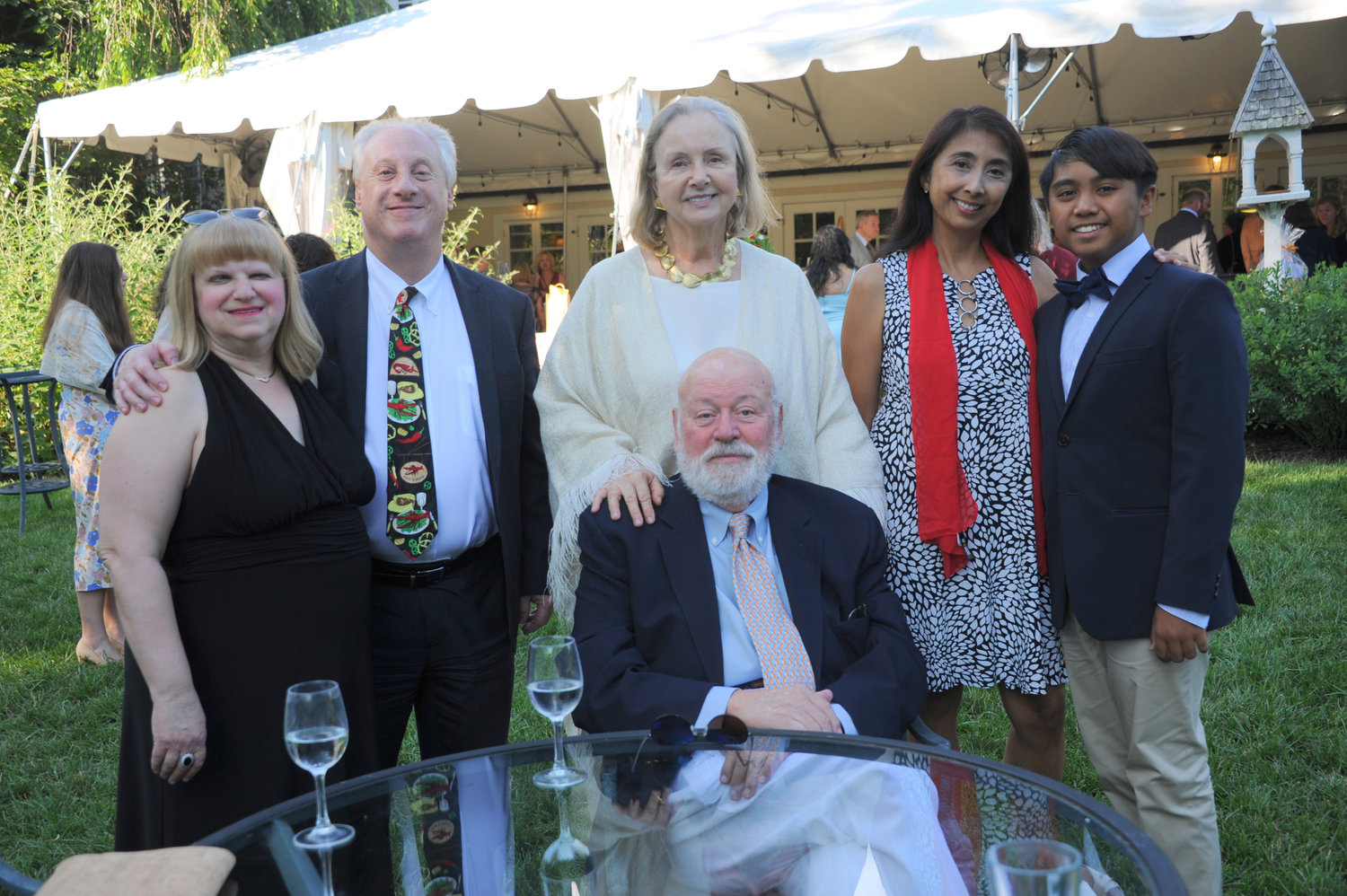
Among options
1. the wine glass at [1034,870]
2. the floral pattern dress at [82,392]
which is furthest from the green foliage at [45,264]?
the wine glass at [1034,870]

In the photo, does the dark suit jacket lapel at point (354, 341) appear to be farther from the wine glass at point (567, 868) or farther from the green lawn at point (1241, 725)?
the green lawn at point (1241, 725)

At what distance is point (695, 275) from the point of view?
2.58m

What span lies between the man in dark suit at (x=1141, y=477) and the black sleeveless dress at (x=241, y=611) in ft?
5.43

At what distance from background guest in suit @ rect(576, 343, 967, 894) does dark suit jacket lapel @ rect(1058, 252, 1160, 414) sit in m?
0.58

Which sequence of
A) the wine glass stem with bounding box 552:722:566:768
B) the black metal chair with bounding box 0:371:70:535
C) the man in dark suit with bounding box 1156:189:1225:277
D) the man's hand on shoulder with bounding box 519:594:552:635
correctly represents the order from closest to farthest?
the wine glass stem with bounding box 552:722:566:768
the man's hand on shoulder with bounding box 519:594:552:635
the black metal chair with bounding box 0:371:70:535
the man in dark suit with bounding box 1156:189:1225:277

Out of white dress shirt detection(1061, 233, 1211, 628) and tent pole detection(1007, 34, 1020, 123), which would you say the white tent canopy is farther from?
white dress shirt detection(1061, 233, 1211, 628)

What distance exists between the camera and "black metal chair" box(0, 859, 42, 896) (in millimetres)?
1539

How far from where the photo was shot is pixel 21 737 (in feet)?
12.8

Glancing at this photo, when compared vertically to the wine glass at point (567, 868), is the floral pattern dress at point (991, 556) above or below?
above

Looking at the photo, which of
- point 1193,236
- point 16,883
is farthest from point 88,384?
point 1193,236

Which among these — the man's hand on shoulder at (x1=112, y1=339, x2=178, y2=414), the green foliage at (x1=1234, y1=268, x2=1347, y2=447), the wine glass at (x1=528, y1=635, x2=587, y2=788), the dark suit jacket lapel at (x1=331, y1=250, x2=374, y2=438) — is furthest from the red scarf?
the green foliage at (x1=1234, y1=268, x2=1347, y2=447)

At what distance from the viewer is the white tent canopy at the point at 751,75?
287 inches

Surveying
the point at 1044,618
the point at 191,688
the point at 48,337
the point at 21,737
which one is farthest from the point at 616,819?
the point at 48,337

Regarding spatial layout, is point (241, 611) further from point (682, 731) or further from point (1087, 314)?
point (1087, 314)
